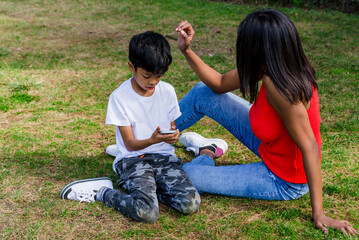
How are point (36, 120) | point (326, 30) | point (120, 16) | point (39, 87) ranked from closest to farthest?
1. point (36, 120)
2. point (39, 87)
3. point (326, 30)
4. point (120, 16)

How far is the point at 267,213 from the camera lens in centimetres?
288

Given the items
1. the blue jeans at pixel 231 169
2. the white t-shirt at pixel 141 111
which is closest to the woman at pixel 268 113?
the blue jeans at pixel 231 169

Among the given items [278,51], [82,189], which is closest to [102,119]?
[82,189]

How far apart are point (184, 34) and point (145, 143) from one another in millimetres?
896

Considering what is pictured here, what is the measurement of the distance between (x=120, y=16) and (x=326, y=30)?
4519mm

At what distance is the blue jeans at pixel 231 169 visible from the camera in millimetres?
2916

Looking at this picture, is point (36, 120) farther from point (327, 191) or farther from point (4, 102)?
point (327, 191)

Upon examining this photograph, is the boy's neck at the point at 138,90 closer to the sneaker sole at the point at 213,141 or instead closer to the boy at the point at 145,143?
the boy at the point at 145,143

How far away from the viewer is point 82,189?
3025 mm

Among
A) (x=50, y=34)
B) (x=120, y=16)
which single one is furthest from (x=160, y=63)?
(x=120, y=16)

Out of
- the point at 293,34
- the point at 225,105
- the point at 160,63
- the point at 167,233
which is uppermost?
the point at 293,34

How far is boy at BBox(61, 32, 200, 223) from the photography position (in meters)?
2.80

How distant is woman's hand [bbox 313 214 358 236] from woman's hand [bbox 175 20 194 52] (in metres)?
1.59

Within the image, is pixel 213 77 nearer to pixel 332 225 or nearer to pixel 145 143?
pixel 145 143
